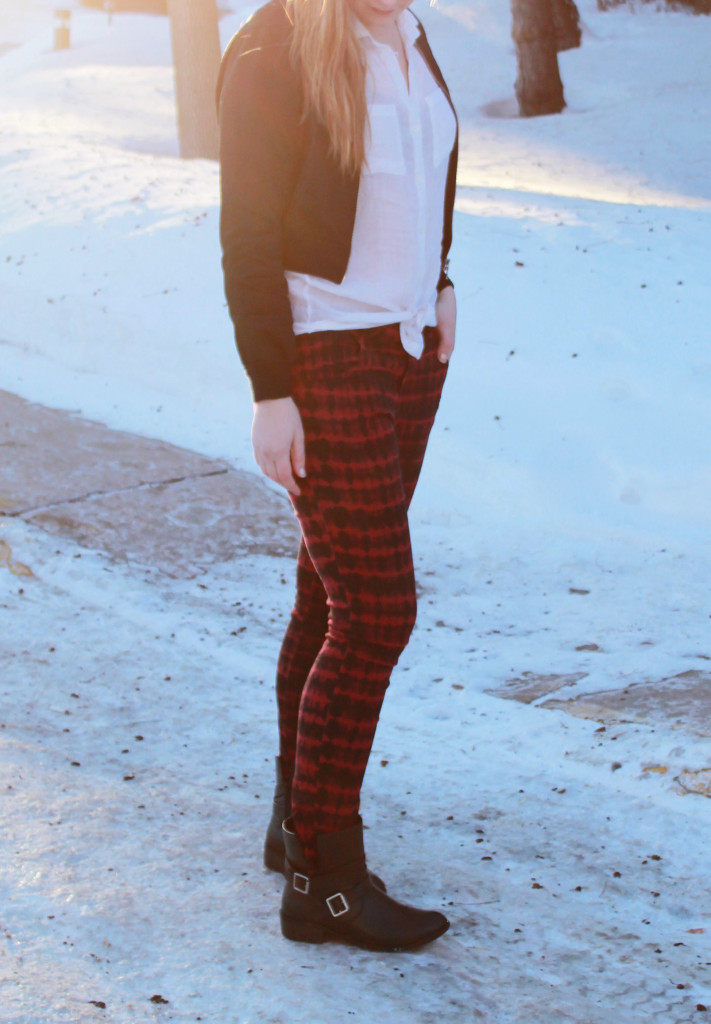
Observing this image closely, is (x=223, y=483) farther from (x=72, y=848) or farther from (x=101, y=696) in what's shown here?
(x=72, y=848)

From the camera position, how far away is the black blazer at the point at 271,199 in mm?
1827

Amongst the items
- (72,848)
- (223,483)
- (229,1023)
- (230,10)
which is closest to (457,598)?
(223,483)

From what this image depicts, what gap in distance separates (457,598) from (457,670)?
23.4 inches

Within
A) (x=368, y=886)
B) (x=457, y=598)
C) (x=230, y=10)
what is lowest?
(x=457, y=598)

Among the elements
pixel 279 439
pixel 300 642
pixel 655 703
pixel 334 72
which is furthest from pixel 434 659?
pixel 334 72

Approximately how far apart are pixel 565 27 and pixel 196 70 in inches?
375

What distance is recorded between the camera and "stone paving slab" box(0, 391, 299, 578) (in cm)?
434

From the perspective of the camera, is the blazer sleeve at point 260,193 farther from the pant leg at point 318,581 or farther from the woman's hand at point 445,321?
the woman's hand at point 445,321

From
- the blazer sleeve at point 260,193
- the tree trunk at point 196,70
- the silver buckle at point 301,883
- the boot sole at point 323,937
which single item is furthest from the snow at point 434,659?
the tree trunk at point 196,70

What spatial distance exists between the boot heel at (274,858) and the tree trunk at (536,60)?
46.0ft

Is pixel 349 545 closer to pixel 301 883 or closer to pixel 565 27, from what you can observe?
pixel 301 883

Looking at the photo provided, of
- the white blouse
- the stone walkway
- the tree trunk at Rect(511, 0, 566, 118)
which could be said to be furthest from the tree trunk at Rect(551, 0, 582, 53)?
the white blouse

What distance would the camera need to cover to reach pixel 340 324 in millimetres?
1918

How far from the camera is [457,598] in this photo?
4.14 m
